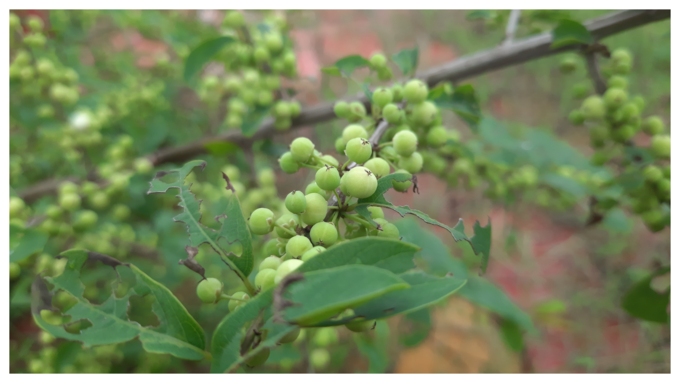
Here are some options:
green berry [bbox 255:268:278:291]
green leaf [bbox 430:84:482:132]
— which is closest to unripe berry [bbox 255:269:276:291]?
green berry [bbox 255:268:278:291]

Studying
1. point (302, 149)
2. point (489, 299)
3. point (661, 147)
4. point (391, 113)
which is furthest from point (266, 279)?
point (489, 299)

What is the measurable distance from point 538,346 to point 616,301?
0.50 m

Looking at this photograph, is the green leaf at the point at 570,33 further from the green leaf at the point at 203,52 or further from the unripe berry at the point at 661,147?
the green leaf at the point at 203,52

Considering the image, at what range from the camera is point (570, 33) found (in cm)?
89

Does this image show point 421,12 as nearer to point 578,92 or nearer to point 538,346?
point 578,92

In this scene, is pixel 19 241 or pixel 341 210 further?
pixel 19 241

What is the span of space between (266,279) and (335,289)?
0.12 metres

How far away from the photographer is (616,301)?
7.18 feet

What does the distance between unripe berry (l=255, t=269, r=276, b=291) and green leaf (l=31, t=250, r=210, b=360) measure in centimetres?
10

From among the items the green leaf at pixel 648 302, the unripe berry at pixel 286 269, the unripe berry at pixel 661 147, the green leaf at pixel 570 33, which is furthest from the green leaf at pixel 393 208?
the green leaf at pixel 648 302

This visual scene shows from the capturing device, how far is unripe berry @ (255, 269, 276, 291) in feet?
1.48

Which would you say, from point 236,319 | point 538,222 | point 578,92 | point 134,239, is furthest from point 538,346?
point 236,319

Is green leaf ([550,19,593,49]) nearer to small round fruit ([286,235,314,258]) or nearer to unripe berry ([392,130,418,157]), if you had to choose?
unripe berry ([392,130,418,157])

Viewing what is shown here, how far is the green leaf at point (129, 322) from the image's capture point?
0.46 m
